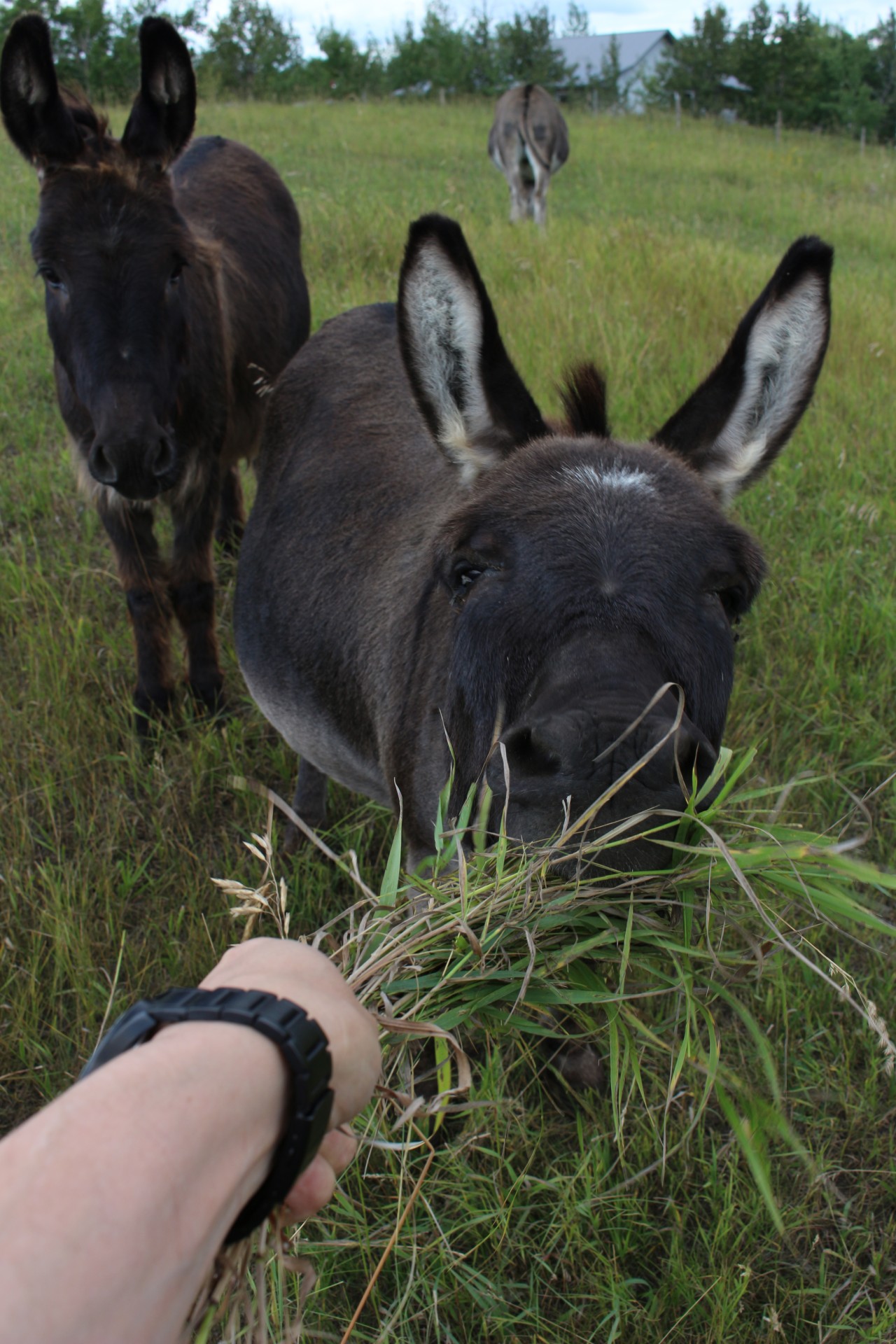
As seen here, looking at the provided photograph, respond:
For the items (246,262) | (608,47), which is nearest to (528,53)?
(608,47)

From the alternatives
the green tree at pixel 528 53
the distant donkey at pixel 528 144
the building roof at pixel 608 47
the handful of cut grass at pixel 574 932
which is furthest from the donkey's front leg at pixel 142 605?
the building roof at pixel 608 47

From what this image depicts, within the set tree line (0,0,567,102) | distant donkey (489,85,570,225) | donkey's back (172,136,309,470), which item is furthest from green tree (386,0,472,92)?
donkey's back (172,136,309,470)

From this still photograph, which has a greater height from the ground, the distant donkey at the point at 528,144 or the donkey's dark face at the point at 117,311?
the distant donkey at the point at 528,144

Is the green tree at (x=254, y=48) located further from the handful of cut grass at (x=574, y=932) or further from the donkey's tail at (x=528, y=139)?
the handful of cut grass at (x=574, y=932)

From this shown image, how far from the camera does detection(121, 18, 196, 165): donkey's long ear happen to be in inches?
162

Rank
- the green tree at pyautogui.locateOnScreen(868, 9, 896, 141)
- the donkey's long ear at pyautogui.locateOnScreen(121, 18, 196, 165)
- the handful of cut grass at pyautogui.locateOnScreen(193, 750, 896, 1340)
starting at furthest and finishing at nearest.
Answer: the green tree at pyautogui.locateOnScreen(868, 9, 896, 141) < the donkey's long ear at pyautogui.locateOnScreen(121, 18, 196, 165) < the handful of cut grass at pyautogui.locateOnScreen(193, 750, 896, 1340)

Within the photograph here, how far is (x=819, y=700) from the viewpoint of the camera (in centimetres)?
400

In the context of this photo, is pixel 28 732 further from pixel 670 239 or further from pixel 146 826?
pixel 670 239

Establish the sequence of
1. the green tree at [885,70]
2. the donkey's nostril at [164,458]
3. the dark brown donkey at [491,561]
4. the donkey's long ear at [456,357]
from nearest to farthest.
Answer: the dark brown donkey at [491,561] < the donkey's long ear at [456,357] < the donkey's nostril at [164,458] < the green tree at [885,70]

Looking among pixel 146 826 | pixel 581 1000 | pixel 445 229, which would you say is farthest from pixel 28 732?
pixel 581 1000

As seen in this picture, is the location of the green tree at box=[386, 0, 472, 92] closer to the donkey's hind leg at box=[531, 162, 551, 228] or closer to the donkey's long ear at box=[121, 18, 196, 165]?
the donkey's hind leg at box=[531, 162, 551, 228]

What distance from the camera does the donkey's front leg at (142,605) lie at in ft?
14.2

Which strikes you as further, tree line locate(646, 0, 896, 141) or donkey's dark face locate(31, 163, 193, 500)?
tree line locate(646, 0, 896, 141)

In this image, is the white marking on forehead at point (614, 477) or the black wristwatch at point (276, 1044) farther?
the white marking on forehead at point (614, 477)
